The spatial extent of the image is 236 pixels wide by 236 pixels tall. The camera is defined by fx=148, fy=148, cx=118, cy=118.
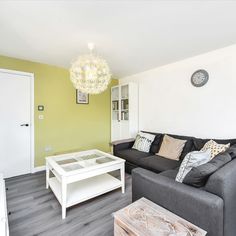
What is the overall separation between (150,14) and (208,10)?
59cm

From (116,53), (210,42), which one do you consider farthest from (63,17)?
(210,42)

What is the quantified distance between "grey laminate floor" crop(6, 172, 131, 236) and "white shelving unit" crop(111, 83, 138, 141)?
1.59m

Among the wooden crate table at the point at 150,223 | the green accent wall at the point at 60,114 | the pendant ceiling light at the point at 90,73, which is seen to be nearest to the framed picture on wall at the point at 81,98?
the green accent wall at the point at 60,114

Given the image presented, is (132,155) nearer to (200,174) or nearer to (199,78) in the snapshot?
(200,174)

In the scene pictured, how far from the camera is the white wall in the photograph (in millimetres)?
2330

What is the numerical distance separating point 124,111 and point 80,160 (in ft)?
6.42

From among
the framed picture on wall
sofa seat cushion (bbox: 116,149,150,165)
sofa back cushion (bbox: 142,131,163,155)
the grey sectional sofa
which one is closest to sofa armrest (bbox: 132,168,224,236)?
the grey sectional sofa

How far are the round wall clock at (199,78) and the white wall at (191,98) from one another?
6 centimetres

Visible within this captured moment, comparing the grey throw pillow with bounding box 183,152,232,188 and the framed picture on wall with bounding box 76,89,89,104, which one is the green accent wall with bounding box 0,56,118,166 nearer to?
the framed picture on wall with bounding box 76,89,89,104

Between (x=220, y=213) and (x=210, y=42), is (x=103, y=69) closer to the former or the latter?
(x=210, y=42)

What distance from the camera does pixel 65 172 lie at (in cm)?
180

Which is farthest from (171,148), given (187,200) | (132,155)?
(187,200)

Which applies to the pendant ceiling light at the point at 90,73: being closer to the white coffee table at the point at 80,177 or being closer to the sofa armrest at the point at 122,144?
the white coffee table at the point at 80,177

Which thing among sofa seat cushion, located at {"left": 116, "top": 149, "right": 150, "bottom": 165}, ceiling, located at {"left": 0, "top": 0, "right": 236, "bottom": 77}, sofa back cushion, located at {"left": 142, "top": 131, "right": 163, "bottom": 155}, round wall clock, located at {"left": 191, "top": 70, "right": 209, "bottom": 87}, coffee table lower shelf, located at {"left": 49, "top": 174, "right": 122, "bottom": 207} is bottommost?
coffee table lower shelf, located at {"left": 49, "top": 174, "right": 122, "bottom": 207}
